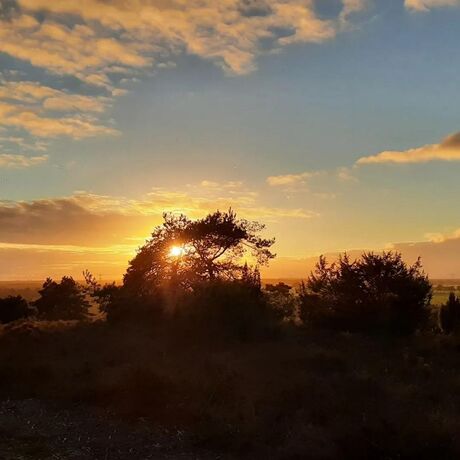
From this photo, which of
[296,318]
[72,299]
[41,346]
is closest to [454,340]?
[296,318]

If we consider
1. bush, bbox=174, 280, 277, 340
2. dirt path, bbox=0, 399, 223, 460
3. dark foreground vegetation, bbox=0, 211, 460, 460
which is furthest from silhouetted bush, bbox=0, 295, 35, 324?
dirt path, bbox=0, 399, 223, 460

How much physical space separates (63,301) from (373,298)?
32.6 m

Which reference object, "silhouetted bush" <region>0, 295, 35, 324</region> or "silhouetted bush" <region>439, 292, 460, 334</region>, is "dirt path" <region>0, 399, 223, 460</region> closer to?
"silhouetted bush" <region>439, 292, 460, 334</region>

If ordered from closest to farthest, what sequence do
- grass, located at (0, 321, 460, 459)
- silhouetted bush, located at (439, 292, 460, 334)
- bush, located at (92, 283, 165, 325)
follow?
grass, located at (0, 321, 460, 459)
silhouetted bush, located at (439, 292, 460, 334)
bush, located at (92, 283, 165, 325)

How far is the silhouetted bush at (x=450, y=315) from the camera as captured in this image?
29194mm

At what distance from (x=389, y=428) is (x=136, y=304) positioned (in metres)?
25.2

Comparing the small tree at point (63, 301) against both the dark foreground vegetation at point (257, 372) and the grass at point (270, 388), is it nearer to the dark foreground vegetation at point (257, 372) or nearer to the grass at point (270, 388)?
the dark foreground vegetation at point (257, 372)

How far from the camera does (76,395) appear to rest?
15500 millimetres

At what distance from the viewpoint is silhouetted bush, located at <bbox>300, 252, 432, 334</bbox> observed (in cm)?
2764

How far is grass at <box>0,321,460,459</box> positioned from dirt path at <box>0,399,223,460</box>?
0.56 metres

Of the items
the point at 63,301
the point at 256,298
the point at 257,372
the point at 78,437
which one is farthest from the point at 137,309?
the point at 78,437

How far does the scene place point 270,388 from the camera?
1478cm

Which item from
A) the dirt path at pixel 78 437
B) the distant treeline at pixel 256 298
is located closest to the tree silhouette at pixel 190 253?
the distant treeline at pixel 256 298

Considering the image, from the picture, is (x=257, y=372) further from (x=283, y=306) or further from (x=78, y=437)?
(x=283, y=306)
